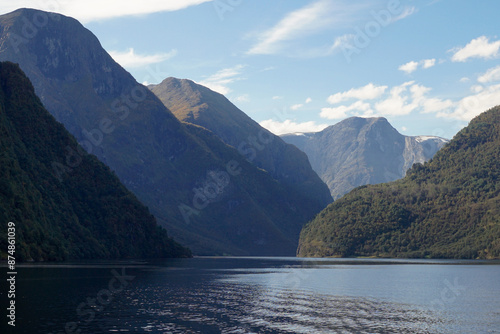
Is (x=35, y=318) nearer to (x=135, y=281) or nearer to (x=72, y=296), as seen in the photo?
(x=72, y=296)

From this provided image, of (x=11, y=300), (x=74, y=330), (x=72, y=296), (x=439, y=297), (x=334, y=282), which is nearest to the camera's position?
(x=74, y=330)

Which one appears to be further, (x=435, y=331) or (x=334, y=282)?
(x=334, y=282)

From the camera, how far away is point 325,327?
81.2 m

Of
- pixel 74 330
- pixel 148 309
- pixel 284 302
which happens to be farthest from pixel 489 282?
pixel 74 330

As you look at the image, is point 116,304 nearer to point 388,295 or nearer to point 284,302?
point 284,302

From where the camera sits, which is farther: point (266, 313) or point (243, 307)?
point (243, 307)

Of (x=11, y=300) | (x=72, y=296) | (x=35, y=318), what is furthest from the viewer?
(x=72, y=296)

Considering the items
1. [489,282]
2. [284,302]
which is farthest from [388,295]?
[489,282]

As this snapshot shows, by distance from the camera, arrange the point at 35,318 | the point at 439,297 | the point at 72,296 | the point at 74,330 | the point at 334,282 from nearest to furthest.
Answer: the point at 74,330 < the point at 35,318 < the point at 72,296 < the point at 439,297 < the point at 334,282

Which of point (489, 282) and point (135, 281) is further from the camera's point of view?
point (489, 282)

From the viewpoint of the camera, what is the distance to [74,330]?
240ft

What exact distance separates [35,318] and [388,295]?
81.3 m

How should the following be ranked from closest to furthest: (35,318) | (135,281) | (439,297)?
(35,318)
(439,297)
(135,281)

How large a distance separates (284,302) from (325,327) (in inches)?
1239
